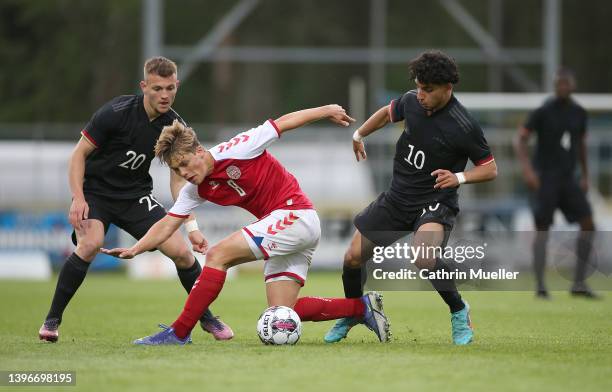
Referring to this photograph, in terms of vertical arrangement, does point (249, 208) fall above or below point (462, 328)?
above

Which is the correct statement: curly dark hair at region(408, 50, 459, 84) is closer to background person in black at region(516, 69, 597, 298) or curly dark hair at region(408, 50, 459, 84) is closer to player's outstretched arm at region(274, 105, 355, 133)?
player's outstretched arm at region(274, 105, 355, 133)

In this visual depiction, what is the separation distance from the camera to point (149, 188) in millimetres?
8805

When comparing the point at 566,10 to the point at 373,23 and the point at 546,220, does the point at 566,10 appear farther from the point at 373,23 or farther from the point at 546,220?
the point at 546,220

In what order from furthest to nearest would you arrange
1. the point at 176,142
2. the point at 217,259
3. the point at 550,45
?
the point at 550,45, the point at 217,259, the point at 176,142

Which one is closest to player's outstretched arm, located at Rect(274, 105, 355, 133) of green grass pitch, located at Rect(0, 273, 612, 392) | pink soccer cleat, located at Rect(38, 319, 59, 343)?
green grass pitch, located at Rect(0, 273, 612, 392)

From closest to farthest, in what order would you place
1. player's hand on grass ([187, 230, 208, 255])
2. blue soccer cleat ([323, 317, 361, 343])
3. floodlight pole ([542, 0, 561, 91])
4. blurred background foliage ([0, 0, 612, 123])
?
player's hand on grass ([187, 230, 208, 255])
blue soccer cleat ([323, 317, 361, 343])
floodlight pole ([542, 0, 561, 91])
blurred background foliage ([0, 0, 612, 123])

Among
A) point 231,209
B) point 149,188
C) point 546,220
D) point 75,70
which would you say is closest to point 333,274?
point 231,209

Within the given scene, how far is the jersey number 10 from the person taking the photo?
799 centimetres

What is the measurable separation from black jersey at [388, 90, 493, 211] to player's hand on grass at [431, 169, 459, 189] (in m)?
0.29

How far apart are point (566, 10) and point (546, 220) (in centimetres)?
1530

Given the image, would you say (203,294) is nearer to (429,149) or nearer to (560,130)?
(429,149)

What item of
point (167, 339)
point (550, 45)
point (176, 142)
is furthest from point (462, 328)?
point (550, 45)

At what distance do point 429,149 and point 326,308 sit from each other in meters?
1.33

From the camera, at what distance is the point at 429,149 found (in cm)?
793
